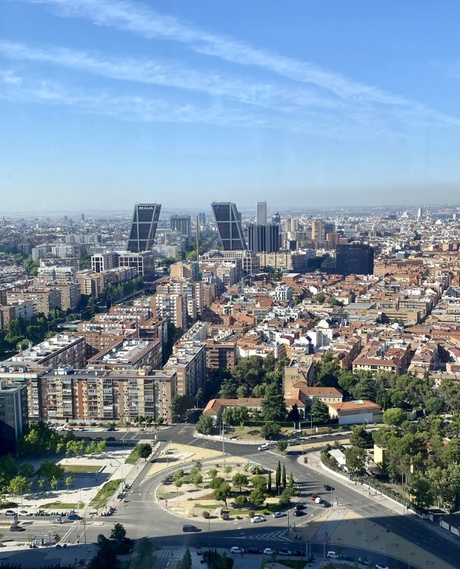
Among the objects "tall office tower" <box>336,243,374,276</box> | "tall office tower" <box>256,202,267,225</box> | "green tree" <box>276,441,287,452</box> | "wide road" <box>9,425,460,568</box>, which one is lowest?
"wide road" <box>9,425,460,568</box>

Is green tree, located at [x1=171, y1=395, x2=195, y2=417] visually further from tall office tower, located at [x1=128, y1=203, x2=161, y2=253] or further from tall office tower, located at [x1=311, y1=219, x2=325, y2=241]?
tall office tower, located at [x1=311, y1=219, x2=325, y2=241]

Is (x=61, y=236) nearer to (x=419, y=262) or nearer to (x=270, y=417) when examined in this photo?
(x=419, y=262)

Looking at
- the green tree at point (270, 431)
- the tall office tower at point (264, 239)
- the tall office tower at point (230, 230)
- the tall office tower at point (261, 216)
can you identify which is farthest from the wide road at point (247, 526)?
the tall office tower at point (264, 239)

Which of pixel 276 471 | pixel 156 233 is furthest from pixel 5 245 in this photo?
pixel 276 471

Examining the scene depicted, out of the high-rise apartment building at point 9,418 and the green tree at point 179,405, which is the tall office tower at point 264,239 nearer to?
the green tree at point 179,405

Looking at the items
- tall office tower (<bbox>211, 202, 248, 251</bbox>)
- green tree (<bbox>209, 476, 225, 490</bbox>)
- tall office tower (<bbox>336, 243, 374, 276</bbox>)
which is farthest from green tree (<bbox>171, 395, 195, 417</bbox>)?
tall office tower (<bbox>211, 202, 248, 251</bbox>)

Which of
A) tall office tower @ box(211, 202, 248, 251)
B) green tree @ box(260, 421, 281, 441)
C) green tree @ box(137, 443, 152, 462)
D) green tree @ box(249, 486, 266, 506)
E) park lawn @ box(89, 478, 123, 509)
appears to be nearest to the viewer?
green tree @ box(249, 486, 266, 506)
